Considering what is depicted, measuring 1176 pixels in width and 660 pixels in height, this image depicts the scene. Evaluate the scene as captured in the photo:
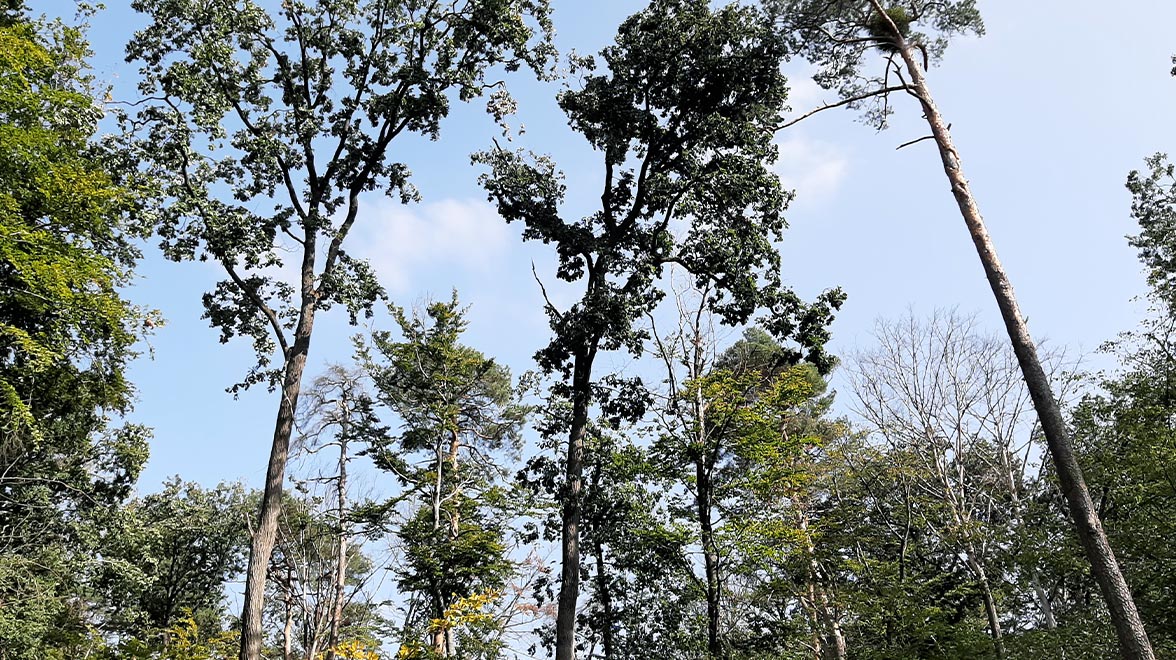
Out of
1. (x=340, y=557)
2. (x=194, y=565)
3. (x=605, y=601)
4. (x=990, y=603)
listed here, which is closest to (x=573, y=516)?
(x=605, y=601)

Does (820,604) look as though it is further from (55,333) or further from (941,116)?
(55,333)

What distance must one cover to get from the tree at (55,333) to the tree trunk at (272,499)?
387 cm

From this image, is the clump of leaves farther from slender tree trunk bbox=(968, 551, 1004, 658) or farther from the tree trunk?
slender tree trunk bbox=(968, 551, 1004, 658)

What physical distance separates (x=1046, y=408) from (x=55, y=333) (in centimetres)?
1677

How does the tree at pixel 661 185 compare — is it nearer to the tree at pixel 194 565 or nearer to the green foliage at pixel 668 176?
the green foliage at pixel 668 176

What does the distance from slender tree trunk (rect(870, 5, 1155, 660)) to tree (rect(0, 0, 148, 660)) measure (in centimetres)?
1275

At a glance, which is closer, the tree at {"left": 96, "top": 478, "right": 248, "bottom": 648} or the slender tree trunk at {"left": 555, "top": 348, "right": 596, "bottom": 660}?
the slender tree trunk at {"left": 555, "top": 348, "right": 596, "bottom": 660}

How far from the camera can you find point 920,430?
19.0 metres

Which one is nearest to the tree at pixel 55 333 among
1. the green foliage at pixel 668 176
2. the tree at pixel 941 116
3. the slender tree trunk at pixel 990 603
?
the green foliage at pixel 668 176

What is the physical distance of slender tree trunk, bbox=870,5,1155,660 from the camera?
688 centimetres

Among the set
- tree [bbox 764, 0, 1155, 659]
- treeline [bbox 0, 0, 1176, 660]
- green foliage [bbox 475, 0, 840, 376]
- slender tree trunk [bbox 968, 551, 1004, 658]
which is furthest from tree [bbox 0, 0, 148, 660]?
slender tree trunk [bbox 968, 551, 1004, 658]

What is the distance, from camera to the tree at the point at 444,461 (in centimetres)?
1697

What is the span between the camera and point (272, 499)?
420 inches

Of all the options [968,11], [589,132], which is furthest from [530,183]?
[968,11]
